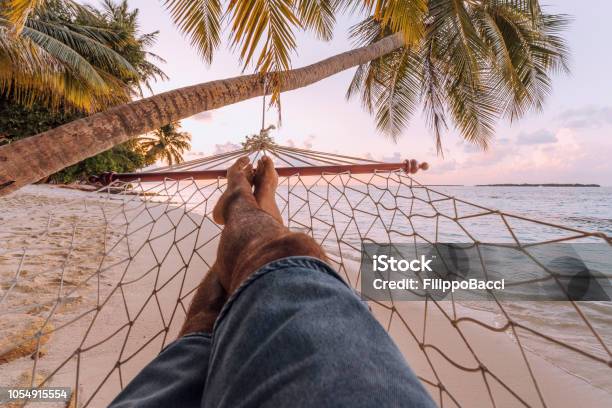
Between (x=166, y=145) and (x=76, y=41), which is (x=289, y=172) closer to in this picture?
(x=76, y=41)

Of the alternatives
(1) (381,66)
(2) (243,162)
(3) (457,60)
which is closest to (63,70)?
Answer: (2) (243,162)

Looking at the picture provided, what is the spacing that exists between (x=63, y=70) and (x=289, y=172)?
3.79 metres

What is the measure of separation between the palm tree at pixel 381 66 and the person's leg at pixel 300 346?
32.0 inches

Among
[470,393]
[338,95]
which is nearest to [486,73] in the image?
[338,95]

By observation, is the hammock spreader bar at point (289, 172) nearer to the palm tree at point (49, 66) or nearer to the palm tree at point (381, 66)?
the palm tree at point (381, 66)

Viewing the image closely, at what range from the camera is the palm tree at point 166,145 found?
13.8 metres

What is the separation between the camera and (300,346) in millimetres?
277

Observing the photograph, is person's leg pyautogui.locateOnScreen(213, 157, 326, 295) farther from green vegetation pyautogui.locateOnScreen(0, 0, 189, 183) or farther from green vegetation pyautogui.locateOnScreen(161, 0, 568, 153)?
green vegetation pyautogui.locateOnScreen(0, 0, 189, 183)

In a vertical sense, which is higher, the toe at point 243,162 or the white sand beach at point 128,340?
the toe at point 243,162

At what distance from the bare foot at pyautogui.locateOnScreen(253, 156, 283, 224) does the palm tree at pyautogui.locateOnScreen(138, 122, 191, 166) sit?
13323mm

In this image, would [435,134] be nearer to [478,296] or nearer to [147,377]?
[478,296]

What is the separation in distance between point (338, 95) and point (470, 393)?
181 inches

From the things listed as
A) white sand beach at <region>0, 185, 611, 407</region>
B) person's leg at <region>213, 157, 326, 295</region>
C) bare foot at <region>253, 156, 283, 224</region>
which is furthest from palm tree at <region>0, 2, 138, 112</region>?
person's leg at <region>213, 157, 326, 295</region>

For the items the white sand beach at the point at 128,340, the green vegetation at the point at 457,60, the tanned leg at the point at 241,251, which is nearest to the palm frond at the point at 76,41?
the green vegetation at the point at 457,60
